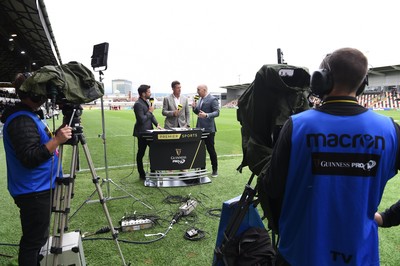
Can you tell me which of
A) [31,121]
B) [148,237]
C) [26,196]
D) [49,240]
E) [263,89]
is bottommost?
[148,237]

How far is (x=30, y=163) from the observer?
1.99 m

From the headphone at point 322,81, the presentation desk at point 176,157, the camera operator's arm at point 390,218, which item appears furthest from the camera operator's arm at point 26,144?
the presentation desk at point 176,157

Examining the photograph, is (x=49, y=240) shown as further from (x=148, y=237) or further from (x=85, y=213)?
(x=85, y=213)

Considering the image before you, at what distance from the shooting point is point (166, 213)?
4055 mm

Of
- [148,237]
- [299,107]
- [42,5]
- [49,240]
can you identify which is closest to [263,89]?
[299,107]

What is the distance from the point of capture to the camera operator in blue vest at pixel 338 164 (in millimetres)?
1192

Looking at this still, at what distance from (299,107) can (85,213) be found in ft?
11.4

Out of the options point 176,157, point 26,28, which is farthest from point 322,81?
point 26,28

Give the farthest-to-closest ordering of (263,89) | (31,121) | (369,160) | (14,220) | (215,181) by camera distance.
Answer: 1. (215,181)
2. (14,220)
3. (31,121)
4. (263,89)
5. (369,160)

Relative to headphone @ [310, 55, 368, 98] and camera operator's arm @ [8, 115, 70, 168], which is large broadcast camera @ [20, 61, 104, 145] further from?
headphone @ [310, 55, 368, 98]

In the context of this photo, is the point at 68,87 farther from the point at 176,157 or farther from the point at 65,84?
the point at 176,157

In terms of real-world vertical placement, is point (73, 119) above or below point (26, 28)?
below

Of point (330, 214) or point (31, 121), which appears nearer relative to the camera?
point (330, 214)

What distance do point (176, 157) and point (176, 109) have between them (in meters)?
1.06
